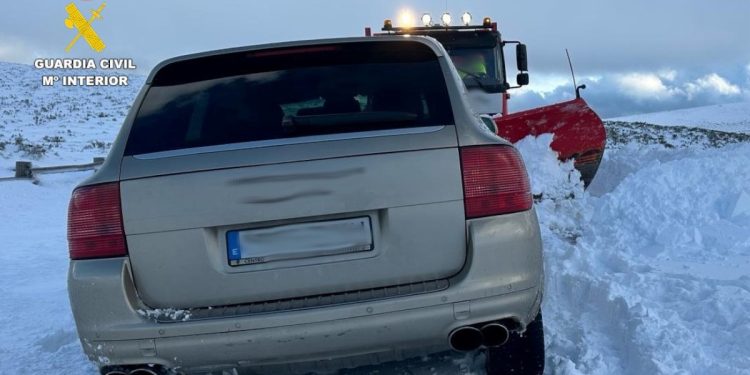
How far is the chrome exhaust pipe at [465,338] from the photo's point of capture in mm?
2448

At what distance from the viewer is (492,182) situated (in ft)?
8.16

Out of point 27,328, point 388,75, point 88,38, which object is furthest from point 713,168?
point 88,38

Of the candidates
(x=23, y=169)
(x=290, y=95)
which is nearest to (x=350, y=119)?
(x=290, y=95)

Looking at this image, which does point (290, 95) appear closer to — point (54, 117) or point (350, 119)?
point (350, 119)

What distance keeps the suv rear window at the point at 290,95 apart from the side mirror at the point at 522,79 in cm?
730

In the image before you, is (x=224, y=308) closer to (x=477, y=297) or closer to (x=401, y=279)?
(x=401, y=279)

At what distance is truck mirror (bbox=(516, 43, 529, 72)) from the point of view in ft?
31.5

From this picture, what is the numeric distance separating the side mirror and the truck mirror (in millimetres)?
87

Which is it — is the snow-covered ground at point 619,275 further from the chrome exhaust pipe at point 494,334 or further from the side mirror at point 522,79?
the side mirror at point 522,79

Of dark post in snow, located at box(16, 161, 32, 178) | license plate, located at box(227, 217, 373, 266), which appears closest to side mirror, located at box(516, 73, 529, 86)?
license plate, located at box(227, 217, 373, 266)

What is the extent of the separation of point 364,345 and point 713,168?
6.40 metres

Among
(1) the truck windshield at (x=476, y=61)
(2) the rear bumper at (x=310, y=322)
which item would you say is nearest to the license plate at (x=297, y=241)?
(2) the rear bumper at (x=310, y=322)

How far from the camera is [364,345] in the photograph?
2.40 metres

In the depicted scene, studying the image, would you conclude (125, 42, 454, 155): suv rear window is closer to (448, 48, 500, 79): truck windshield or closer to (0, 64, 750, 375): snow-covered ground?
(0, 64, 750, 375): snow-covered ground
